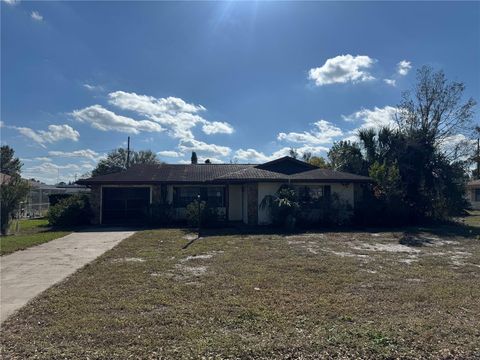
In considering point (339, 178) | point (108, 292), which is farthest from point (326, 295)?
point (339, 178)

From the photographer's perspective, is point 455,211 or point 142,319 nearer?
point 142,319

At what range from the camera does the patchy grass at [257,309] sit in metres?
4.02

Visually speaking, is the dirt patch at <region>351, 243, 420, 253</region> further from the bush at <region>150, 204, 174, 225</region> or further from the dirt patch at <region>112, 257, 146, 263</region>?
the bush at <region>150, 204, 174, 225</region>

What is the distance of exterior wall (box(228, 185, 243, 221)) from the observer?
20.7m

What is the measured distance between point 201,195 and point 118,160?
37005mm

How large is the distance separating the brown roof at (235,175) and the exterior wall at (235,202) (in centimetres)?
97

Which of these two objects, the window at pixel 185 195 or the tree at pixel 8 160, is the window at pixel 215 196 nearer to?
the window at pixel 185 195

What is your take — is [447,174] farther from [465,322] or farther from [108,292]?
[108,292]

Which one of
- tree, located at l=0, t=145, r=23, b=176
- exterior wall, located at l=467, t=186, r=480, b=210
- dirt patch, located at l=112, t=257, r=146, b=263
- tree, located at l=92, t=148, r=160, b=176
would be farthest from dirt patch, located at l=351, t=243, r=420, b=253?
tree, located at l=0, t=145, r=23, b=176

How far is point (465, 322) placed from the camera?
188 inches

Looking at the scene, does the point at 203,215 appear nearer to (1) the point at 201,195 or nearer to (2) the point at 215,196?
(1) the point at 201,195

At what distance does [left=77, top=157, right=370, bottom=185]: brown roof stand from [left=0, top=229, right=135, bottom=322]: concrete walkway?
19.1 ft

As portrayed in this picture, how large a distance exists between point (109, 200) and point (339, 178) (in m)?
12.7

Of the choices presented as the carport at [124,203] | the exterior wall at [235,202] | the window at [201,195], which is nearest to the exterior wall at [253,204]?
the exterior wall at [235,202]
